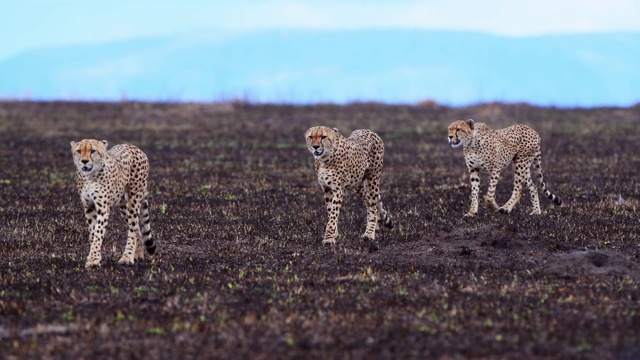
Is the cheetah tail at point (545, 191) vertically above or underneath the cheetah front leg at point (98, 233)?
above

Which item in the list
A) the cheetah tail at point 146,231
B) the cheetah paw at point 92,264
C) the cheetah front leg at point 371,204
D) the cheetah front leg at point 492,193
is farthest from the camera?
the cheetah front leg at point 492,193

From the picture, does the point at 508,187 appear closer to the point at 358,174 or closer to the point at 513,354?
the point at 358,174

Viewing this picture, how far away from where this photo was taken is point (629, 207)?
1598 centimetres

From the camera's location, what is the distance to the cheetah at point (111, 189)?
1116 centimetres

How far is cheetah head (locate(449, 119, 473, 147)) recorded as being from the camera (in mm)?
15609

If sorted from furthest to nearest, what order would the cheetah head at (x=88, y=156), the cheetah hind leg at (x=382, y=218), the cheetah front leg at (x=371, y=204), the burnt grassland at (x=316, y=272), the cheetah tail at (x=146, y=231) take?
the cheetah hind leg at (x=382, y=218)
the cheetah front leg at (x=371, y=204)
the cheetah tail at (x=146, y=231)
the cheetah head at (x=88, y=156)
the burnt grassland at (x=316, y=272)

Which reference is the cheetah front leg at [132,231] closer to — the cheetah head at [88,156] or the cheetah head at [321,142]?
the cheetah head at [88,156]

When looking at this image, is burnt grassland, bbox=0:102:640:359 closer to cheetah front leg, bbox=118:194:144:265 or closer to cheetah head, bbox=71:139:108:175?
cheetah front leg, bbox=118:194:144:265

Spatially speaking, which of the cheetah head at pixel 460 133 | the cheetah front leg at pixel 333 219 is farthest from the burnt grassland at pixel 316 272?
the cheetah head at pixel 460 133

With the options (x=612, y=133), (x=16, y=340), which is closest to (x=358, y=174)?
(x=16, y=340)

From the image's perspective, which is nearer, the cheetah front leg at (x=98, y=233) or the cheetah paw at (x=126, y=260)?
the cheetah front leg at (x=98, y=233)

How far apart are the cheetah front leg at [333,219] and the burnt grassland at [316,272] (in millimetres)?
200

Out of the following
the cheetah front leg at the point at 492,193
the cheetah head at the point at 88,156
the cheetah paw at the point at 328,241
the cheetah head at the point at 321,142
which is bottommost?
the cheetah paw at the point at 328,241

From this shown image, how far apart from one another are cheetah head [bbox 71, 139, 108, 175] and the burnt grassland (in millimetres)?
1057
